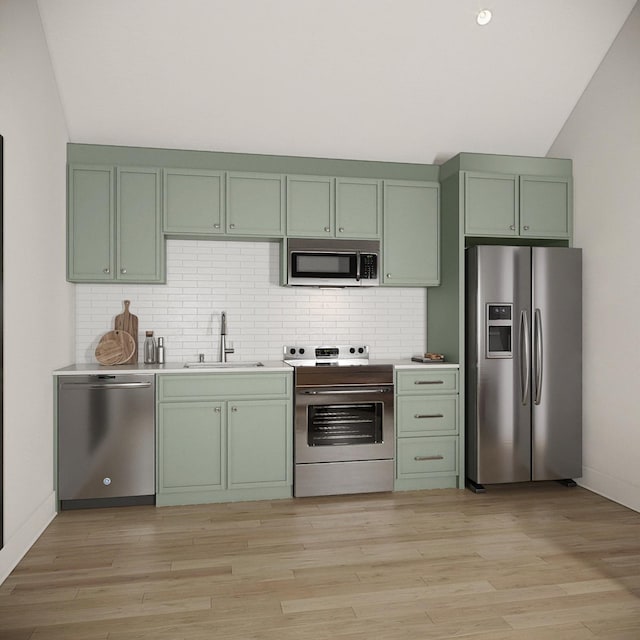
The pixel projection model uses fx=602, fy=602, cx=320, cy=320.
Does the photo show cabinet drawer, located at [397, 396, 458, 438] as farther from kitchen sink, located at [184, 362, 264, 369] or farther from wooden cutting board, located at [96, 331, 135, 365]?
wooden cutting board, located at [96, 331, 135, 365]

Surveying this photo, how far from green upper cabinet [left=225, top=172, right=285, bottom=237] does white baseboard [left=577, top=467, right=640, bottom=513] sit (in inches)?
122

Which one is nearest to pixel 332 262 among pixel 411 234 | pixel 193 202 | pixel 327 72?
pixel 411 234

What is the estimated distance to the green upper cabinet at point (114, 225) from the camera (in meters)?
4.53

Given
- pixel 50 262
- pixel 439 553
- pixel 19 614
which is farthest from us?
pixel 50 262

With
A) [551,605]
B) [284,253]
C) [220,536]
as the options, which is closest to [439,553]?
[551,605]

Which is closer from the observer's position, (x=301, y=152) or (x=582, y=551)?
(x=582, y=551)

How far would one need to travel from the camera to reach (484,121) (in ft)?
16.3

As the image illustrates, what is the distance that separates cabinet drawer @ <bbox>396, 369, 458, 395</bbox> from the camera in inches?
187

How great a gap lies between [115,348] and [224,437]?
1142 mm

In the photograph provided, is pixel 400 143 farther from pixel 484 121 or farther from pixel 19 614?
pixel 19 614

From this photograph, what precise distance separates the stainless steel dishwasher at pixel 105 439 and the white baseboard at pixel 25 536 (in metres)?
0.20

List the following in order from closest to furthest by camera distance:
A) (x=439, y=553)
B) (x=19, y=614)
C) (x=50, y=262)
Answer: (x=19, y=614) → (x=439, y=553) → (x=50, y=262)

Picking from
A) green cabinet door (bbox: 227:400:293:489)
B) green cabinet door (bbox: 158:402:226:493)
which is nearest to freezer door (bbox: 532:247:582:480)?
green cabinet door (bbox: 227:400:293:489)

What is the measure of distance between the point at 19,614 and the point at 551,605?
246 cm
